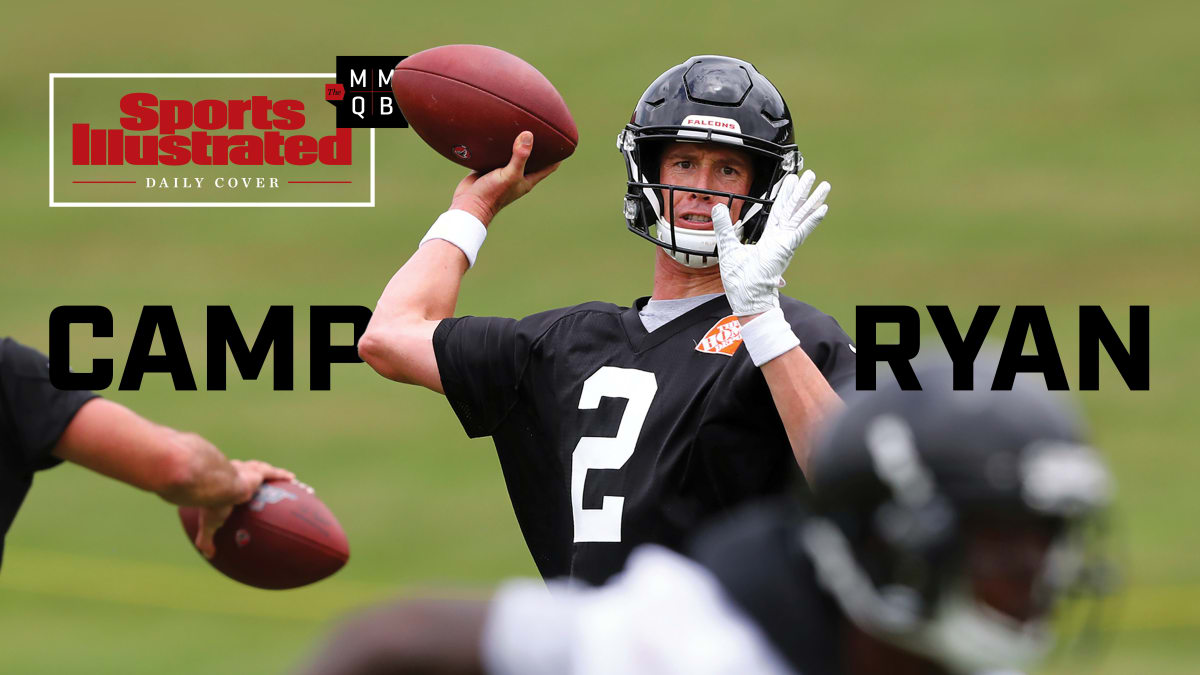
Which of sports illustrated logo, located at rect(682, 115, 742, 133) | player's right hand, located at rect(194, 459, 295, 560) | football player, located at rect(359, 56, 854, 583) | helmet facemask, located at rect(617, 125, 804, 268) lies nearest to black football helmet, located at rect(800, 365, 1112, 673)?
football player, located at rect(359, 56, 854, 583)

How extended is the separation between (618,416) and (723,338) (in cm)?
32

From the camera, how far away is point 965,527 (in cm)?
222

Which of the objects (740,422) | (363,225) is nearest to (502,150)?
(740,422)

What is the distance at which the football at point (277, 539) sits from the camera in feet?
14.7

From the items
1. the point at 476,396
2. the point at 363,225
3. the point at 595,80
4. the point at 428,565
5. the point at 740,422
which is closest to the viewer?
the point at 740,422

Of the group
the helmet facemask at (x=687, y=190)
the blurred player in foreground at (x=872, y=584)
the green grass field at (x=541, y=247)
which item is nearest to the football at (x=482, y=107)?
the helmet facemask at (x=687, y=190)

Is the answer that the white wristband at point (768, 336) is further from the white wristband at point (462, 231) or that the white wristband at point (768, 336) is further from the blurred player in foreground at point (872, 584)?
the blurred player in foreground at point (872, 584)

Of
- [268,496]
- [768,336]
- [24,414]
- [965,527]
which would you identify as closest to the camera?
[965,527]

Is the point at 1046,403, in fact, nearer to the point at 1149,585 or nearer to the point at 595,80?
the point at 1149,585

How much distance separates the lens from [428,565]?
11109 millimetres

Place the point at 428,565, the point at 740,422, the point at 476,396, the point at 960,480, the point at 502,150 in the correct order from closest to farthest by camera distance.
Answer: the point at 960,480
the point at 740,422
the point at 476,396
the point at 502,150
the point at 428,565

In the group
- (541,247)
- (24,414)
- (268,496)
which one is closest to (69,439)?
(24,414)

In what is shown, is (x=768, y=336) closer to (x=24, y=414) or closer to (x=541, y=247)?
(x=24, y=414)

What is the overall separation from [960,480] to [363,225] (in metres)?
14.7
